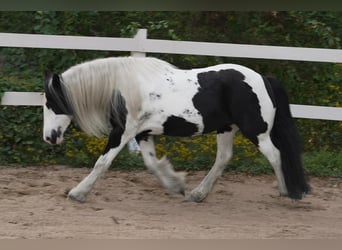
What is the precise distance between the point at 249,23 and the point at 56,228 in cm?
545

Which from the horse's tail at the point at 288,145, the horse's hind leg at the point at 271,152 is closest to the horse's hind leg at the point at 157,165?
the horse's hind leg at the point at 271,152

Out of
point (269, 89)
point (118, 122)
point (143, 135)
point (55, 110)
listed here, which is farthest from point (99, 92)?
point (269, 89)

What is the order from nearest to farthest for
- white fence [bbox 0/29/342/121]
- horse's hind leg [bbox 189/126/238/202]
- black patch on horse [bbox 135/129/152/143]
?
black patch on horse [bbox 135/129/152/143]
horse's hind leg [bbox 189/126/238/202]
white fence [bbox 0/29/342/121]

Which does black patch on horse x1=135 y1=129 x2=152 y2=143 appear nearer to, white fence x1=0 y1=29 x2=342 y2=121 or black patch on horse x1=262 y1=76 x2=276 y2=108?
black patch on horse x1=262 y1=76 x2=276 y2=108

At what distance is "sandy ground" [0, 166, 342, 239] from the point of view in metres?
4.07

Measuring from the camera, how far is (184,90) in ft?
16.0

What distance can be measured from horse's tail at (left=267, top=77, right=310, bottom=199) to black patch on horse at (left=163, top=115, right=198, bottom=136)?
76 centimetres

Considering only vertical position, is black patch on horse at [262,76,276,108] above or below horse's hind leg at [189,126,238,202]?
above

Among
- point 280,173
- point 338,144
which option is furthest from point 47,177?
point 338,144

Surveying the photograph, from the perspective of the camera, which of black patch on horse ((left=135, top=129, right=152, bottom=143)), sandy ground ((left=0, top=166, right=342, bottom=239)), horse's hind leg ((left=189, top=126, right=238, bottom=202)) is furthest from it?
horse's hind leg ((left=189, top=126, right=238, bottom=202))

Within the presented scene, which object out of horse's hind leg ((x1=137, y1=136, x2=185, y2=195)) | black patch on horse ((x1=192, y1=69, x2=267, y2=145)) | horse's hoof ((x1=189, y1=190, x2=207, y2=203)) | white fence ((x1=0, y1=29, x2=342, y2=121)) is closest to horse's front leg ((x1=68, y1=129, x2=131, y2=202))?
horse's hind leg ((x1=137, y1=136, x2=185, y2=195))

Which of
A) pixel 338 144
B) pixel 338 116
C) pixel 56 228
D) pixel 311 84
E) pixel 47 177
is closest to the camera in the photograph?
pixel 56 228

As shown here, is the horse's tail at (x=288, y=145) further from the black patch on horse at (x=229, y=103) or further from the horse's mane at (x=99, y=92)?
the horse's mane at (x=99, y=92)

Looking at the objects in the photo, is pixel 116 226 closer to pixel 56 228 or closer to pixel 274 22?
pixel 56 228
